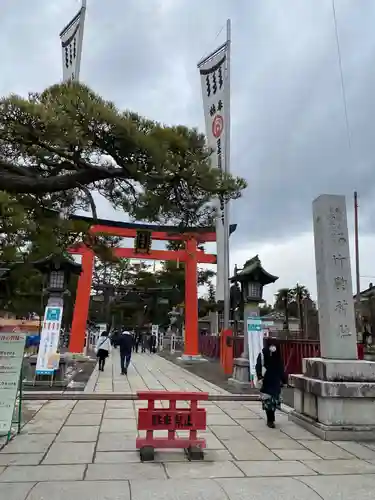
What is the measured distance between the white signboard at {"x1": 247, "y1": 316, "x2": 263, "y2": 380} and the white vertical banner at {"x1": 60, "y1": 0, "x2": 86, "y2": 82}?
815 cm

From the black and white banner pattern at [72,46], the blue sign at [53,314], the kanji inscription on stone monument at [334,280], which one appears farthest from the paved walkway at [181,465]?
the black and white banner pattern at [72,46]

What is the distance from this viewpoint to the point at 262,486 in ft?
14.1

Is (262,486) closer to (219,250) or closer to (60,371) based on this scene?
(60,371)

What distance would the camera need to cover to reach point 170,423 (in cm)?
542

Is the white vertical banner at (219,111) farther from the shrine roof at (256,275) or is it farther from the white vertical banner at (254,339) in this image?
the white vertical banner at (254,339)

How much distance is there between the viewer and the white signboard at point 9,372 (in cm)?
607

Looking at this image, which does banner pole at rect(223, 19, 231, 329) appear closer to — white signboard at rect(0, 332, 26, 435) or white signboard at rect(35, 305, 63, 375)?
white signboard at rect(35, 305, 63, 375)

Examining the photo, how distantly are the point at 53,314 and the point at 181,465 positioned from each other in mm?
7777

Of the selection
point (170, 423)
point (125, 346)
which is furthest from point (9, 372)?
point (125, 346)

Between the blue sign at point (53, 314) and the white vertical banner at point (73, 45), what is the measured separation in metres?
6.11

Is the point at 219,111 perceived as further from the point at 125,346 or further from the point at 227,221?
the point at 125,346

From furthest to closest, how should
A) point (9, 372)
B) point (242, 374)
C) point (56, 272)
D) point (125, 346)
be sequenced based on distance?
1. point (125, 346)
2. point (56, 272)
3. point (242, 374)
4. point (9, 372)

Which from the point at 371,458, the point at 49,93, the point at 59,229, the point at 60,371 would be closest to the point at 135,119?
the point at 49,93

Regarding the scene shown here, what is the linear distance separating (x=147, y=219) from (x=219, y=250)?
9735 millimetres
